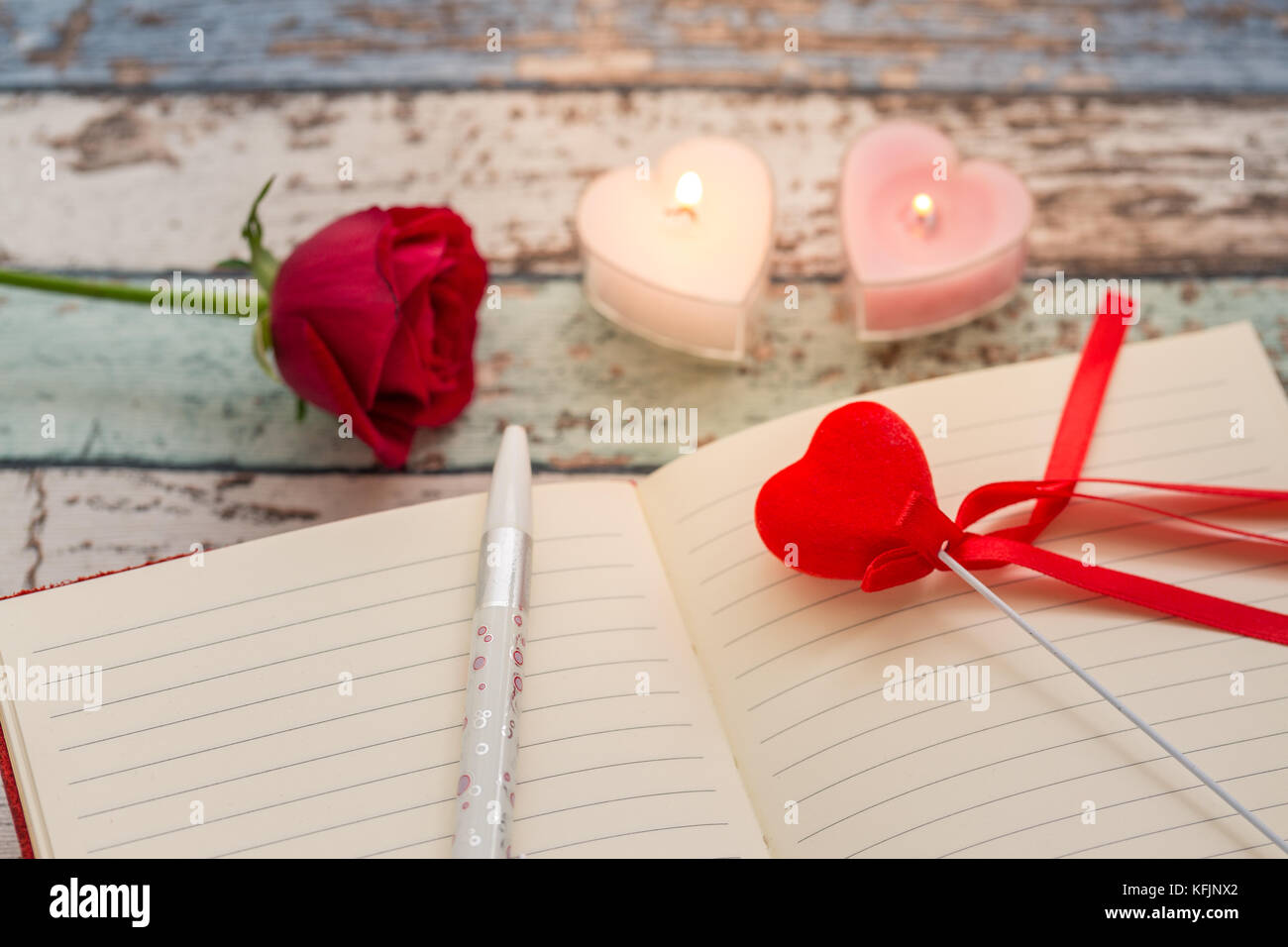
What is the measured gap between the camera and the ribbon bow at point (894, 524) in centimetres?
59

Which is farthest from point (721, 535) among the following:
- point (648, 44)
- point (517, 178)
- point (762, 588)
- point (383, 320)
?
point (648, 44)

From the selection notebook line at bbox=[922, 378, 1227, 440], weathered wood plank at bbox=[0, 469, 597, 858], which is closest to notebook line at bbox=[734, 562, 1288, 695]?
notebook line at bbox=[922, 378, 1227, 440]

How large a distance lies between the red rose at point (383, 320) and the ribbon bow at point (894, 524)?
9.7 inches

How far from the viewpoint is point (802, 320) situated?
78cm

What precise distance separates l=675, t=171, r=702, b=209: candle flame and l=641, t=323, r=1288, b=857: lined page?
193mm

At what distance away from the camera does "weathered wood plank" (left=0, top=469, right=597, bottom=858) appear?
0.70m

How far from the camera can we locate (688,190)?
0.73 meters

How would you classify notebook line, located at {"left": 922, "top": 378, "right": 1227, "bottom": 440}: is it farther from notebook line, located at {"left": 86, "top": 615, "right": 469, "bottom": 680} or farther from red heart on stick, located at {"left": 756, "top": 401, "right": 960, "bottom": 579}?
notebook line, located at {"left": 86, "top": 615, "right": 469, "bottom": 680}

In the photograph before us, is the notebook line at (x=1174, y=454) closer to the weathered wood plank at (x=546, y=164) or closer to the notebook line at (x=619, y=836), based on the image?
the weathered wood plank at (x=546, y=164)

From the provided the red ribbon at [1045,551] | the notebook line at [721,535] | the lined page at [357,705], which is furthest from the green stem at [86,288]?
the red ribbon at [1045,551]

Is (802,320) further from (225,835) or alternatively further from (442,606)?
(225,835)

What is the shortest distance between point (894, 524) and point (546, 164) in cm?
46

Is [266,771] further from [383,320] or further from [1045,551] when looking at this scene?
[1045,551]
